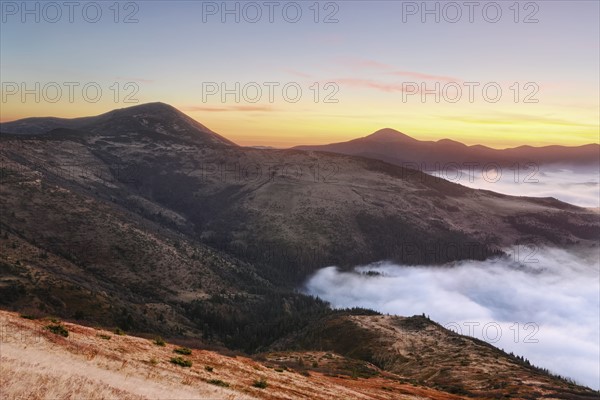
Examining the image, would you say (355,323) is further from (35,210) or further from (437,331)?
(35,210)

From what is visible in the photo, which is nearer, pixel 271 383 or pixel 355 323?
pixel 271 383

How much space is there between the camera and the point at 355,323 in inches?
5212

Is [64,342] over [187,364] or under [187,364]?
over

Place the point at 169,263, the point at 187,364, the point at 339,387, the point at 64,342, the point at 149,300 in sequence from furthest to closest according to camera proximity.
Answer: the point at 169,263 → the point at 149,300 → the point at 339,387 → the point at 187,364 → the point at 64,342

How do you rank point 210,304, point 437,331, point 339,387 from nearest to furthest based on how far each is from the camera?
point 339,387, point 437,331, point 210,304

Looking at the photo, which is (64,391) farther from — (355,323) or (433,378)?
(355,323)

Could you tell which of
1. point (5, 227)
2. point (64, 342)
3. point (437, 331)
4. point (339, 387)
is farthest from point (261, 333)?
point (64, 342)

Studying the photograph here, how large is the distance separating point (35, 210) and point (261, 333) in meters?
113

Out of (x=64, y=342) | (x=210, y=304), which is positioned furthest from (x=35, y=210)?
(x=64, y=342)

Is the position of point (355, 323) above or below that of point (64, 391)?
below

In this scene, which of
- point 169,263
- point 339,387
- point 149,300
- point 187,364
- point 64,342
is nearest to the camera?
point 64,342

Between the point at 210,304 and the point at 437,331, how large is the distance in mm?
97543

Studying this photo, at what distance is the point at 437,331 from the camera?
127m

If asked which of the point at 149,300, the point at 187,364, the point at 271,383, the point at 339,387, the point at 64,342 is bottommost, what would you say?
the point at 149,300
